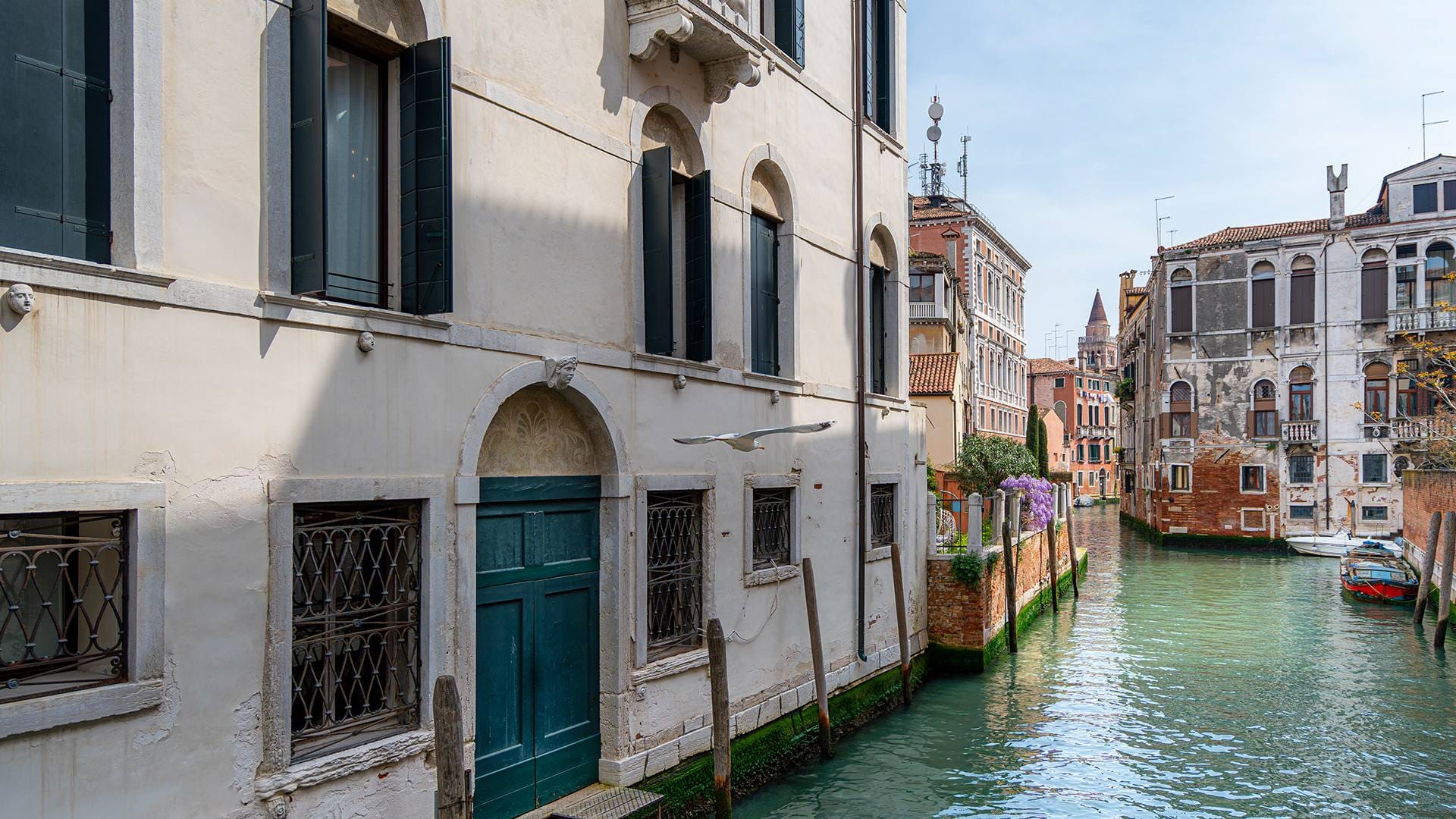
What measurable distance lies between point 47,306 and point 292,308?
955 mm

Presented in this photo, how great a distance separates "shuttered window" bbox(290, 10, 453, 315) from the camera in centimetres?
479

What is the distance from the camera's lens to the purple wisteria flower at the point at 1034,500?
17.0 m

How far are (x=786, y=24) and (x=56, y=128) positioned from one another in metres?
6.17

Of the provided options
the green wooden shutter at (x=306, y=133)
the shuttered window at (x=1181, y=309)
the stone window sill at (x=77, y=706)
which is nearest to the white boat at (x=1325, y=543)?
the shuttered window at (x=1181, y=309)

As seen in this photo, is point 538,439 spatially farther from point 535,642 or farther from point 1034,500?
point 1034,500

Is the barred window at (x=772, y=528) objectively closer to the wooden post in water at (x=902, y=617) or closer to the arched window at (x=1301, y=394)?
the wooden post in water at (x=902, y=617)

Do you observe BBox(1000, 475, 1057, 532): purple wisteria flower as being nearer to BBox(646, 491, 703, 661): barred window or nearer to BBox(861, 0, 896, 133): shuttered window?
BBox(861, 0, 896, 133): shuttered window

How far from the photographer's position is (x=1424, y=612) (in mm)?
17844

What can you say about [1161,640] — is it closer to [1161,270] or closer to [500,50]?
[500,50]

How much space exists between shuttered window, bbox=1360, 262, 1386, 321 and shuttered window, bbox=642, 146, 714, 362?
28524mm

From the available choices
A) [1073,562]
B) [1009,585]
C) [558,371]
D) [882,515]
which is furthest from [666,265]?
[1073,562]

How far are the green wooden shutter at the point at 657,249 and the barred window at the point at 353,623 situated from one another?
7.50 ft

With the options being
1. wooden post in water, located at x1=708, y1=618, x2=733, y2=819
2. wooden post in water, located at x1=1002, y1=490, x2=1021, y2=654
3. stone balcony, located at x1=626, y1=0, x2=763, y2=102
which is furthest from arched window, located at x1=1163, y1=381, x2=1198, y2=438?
wooden post in water, located at x1=708, y1=618, x2=733, y2=819

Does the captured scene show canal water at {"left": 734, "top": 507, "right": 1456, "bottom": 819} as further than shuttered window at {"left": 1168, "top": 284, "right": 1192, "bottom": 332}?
No
